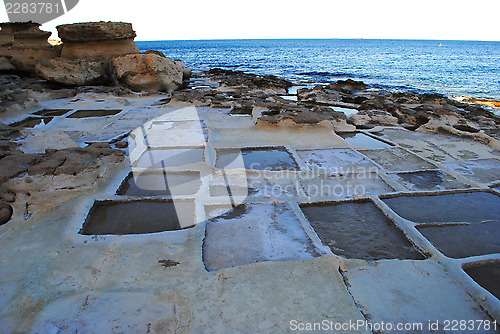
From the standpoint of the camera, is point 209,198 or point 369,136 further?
point 369,136

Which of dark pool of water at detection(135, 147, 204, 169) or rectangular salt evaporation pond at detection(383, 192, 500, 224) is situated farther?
dark pool of water at detection(135, 147, 204, 169)

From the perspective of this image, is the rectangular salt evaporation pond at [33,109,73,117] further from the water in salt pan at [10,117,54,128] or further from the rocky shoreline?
the rocky shoreline

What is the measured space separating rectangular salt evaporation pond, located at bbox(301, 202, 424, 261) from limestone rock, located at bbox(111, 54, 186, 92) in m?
9.34

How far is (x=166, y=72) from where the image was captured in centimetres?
1159

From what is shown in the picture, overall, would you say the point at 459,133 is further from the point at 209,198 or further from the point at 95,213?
the point at 95,213

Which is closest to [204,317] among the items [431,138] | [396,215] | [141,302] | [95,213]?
[141,302]

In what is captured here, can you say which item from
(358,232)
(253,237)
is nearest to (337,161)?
(358,232)

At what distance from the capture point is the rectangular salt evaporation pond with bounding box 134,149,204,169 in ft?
14.5

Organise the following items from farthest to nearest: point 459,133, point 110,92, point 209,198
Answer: point 110,92 < point 459,133 < point 209,198

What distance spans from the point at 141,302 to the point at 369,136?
17.8 feet

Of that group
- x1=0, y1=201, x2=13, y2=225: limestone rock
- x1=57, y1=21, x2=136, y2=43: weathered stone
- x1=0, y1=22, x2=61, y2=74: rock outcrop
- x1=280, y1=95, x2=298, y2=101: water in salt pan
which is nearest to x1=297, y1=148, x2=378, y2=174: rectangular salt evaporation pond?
x1=0, y1=201, x2=13, y2=225: limestone rock

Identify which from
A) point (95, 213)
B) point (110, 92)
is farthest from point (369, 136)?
point (110, 92)

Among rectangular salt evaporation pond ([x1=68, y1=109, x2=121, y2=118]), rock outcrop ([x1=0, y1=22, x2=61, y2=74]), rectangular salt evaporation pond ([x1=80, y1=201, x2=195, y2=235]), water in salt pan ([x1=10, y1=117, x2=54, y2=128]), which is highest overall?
rock outcrop ([x1=0, y1=22, x2=61, y2=74])

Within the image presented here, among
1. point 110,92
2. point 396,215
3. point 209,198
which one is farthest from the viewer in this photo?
point 110,92
